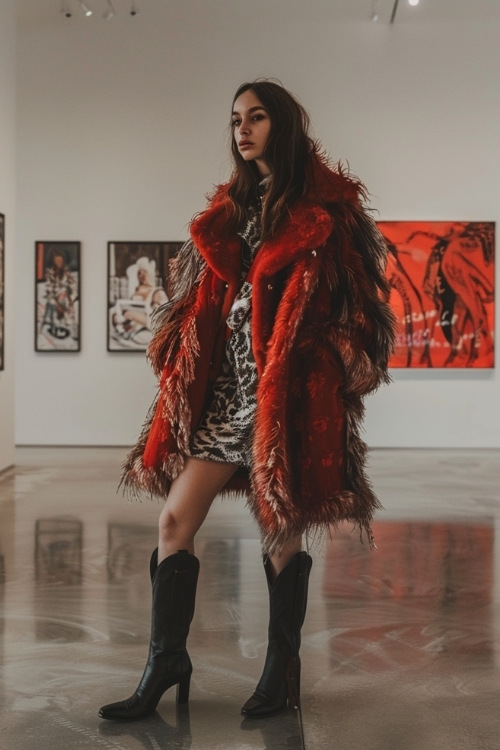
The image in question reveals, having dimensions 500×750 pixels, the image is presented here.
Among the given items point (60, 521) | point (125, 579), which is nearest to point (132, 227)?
point (60, 521)

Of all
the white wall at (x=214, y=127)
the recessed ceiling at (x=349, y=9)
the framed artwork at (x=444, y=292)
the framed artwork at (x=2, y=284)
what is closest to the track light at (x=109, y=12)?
the recessed ceiling at (x=349, y=9)

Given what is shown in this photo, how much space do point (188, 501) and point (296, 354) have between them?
47 centimetres

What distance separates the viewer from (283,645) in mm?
2773

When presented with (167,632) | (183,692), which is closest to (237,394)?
(167,632)

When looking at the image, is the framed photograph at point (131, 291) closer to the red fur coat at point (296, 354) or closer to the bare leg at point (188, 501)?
the red fur coat at point (296, 354)

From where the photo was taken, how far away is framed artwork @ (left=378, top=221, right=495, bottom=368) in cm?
1117

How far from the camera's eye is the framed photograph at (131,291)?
11.3 metres

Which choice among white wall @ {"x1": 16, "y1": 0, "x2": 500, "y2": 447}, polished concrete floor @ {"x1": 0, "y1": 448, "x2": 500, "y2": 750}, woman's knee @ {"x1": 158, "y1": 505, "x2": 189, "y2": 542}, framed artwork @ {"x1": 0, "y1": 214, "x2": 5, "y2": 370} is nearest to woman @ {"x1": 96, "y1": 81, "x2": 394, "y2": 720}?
woman's knee @ {"x1": 158, "y1": 505, "x2": 189, "y2": 542}

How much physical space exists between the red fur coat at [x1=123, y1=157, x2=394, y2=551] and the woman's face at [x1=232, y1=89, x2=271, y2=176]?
157mm

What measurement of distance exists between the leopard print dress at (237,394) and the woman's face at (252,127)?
171 mm

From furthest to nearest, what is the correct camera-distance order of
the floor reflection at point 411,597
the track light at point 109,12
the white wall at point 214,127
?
the white wall at point 214,127 < the track light at point 109,12 < the floor reflection at point 411,597

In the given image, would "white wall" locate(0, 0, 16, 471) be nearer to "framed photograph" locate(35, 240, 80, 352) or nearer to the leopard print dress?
"framed photograph" locate(35, 240, 80, 352)

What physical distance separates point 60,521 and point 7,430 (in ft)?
9.94

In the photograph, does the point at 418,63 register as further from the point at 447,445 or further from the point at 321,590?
the point at 321,590
